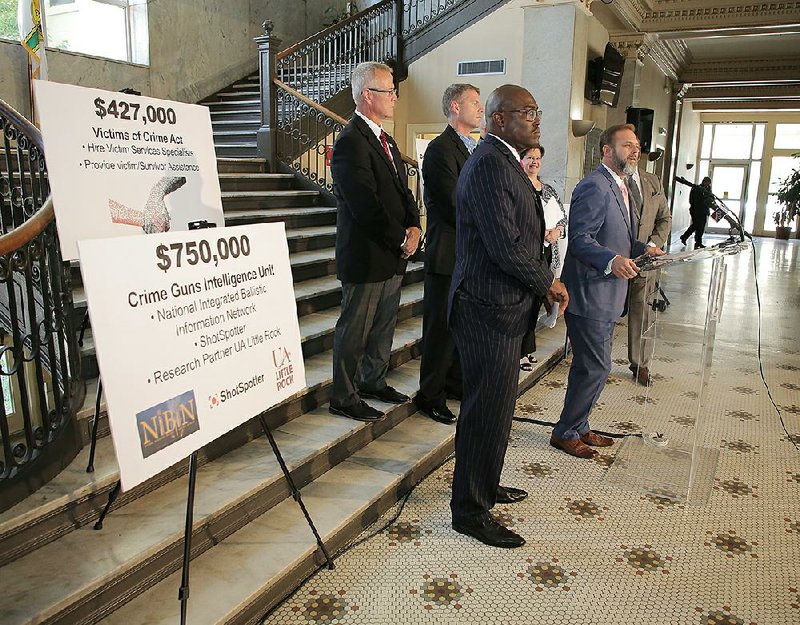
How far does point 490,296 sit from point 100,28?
25.2 ft

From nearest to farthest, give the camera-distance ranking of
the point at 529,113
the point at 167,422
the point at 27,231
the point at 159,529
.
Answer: the point at 167,422, the point at 27,231, the point at 159,529, the point at 529,113

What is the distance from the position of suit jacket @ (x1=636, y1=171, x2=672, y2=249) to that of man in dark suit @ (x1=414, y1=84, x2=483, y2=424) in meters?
1.67

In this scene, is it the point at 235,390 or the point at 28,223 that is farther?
the point at 28,223

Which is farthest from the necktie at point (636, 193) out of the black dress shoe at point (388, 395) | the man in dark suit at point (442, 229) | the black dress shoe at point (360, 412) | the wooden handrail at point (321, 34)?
the wooden handrail at point (321, 34)

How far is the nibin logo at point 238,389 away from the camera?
5.96 ft

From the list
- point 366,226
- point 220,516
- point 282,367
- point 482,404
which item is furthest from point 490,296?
point 220,516

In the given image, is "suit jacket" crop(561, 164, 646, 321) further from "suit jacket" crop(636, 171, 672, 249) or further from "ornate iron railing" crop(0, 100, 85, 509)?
"ornate iron railing" crop(0, 100, 85, 509)

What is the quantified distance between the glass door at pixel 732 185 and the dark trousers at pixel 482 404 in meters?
20.9

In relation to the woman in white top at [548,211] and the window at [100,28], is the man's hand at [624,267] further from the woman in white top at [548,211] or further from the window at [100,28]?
the window at [100,28]

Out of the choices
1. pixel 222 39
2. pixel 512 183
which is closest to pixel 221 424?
pixel 512 183

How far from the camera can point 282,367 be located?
2.07 m

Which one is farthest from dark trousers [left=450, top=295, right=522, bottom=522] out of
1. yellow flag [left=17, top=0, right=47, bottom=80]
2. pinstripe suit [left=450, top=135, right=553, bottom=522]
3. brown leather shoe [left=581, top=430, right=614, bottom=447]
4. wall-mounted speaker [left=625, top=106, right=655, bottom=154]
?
wall-mounted speaker [left=625, top=106, right=655, bottom=154]

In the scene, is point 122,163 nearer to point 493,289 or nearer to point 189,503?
point 189,503

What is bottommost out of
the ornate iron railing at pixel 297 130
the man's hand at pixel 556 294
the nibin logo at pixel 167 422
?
Answer: the nibin logo at pixel 167 422
